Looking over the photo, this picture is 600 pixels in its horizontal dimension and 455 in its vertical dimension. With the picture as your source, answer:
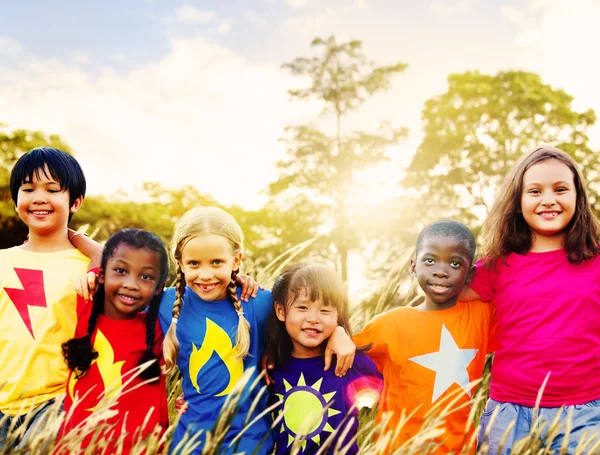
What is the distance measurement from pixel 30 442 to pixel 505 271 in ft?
6.32

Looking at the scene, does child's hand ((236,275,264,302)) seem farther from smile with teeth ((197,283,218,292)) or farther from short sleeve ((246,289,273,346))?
smile with teeth ((197,283,218,292))

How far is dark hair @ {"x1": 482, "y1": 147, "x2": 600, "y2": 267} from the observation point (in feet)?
7.63

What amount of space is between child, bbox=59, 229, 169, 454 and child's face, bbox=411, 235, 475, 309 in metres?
1.13

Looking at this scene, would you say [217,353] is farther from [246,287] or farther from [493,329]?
[493,329]

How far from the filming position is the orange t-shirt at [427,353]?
7.48ft

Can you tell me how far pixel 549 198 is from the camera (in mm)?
2328

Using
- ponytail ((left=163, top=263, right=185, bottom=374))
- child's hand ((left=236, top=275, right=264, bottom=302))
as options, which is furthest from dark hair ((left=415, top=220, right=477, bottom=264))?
ponytail ((left=163, top=263, right=185, bottom=374))

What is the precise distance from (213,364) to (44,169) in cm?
116

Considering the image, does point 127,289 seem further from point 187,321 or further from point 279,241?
point 279,241

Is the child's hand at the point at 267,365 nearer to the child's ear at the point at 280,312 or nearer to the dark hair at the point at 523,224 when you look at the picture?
the child's ear at the point at 280,312

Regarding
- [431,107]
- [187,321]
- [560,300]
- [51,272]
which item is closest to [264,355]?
[187,321]

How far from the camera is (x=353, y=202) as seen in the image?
21188 millimetres

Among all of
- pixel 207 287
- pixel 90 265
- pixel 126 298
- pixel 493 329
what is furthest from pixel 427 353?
pixel 90 265

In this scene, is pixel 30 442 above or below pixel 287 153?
below
